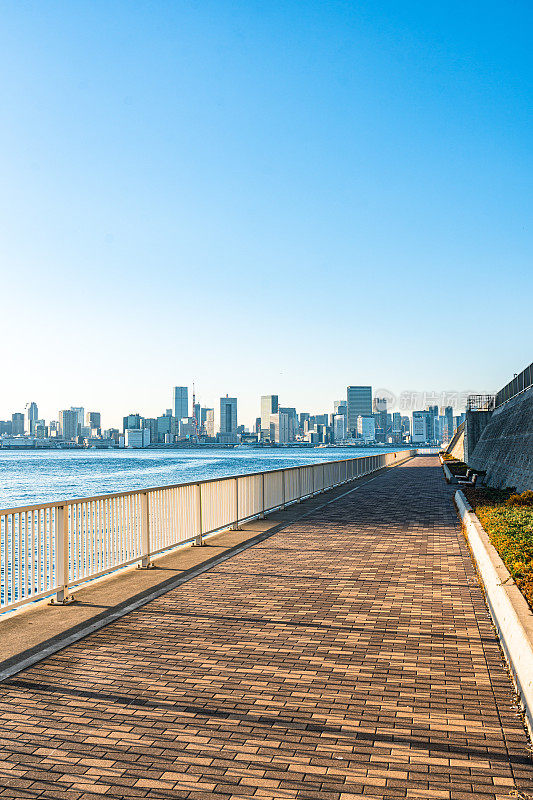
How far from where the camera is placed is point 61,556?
8781 millimetres

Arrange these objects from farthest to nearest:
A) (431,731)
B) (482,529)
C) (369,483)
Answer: (369,483) < (482,529) < (431,731)

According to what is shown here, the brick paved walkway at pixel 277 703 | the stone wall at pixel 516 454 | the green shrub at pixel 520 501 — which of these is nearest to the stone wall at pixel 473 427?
the stone wall at pixel 516 454

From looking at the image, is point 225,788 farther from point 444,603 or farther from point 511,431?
point 511,431

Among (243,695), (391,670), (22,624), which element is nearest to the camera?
(243,695)

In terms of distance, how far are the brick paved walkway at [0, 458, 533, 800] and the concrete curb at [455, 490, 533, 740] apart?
172mm

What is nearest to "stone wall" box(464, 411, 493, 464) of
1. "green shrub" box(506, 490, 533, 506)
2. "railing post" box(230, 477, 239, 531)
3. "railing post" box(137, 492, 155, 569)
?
"green shrub" box(506, 490, 533, 506)

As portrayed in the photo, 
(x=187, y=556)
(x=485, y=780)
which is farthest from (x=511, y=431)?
(x=485, y=780)

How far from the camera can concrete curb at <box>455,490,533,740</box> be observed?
17.0 ft

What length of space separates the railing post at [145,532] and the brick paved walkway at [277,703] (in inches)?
62.5

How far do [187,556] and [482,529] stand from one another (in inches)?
206

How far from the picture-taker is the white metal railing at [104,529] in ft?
27.1

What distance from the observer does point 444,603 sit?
8.80 meters

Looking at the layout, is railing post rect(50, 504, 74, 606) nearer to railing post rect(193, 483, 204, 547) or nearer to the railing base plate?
the railing base plate

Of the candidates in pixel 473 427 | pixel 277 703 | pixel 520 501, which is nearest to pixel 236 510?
pixel 520 501
